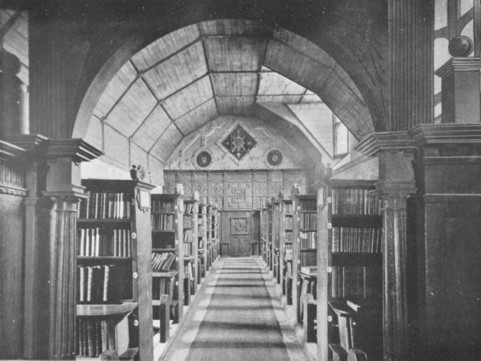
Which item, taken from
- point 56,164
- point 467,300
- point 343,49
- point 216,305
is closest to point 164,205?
point 216,305

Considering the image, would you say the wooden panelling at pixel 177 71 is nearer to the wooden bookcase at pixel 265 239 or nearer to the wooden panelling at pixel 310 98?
the wooden panelling at pixel 310 98

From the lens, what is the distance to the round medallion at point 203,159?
57.8 ft

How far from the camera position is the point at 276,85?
531 inches

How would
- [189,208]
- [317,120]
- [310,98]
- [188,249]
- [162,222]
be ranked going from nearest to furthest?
[162,222] → [188,249] → [189,208] → [310,98] → [317,120]

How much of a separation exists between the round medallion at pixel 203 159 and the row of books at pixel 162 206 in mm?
10783

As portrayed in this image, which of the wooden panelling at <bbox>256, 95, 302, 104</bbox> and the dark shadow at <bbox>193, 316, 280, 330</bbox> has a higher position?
the wooden panelling at <bbox>256, 95, 302, 104</bbox>

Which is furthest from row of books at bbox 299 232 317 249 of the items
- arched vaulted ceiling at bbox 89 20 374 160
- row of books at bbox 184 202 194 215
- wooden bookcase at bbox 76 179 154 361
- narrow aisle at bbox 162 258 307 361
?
wooden bookcase at bbox 76 179 154 361

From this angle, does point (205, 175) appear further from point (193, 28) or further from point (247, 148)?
point (193, 28)

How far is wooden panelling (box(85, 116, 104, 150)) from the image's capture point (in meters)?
9.41

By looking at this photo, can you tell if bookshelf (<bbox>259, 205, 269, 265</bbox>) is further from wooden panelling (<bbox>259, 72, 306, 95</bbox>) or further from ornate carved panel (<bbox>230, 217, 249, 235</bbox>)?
wooden panelling (<bbox>259, 72, 306, 95</bbox>)

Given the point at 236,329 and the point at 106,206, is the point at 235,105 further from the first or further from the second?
the point at 106,206

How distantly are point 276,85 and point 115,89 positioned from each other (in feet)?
17.6

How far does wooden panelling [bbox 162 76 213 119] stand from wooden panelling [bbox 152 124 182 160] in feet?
3.30

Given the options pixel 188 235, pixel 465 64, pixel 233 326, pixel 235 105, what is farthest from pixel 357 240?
pixel 235 105
